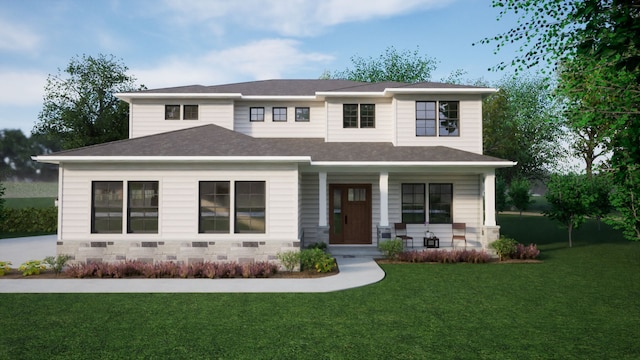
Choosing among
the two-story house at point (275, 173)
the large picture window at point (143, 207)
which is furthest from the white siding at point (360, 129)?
the large picture window at point (143, 207)

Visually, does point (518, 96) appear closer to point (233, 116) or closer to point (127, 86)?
point (233, 116)

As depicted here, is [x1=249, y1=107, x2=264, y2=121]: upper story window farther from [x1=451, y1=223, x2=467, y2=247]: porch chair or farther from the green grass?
the green grass

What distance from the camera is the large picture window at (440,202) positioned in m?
17.0

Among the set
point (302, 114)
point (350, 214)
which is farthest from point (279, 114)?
point (350, 214)

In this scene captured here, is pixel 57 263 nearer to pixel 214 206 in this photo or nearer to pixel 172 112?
pixel 214 206

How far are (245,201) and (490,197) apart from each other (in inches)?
355

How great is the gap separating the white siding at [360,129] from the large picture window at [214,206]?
→ 20.4 ft

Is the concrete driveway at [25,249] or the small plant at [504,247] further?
the concrete driveway at [25,249]

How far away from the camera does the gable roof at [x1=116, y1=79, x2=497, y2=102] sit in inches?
669

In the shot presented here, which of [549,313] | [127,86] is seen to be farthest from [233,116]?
[127,86]

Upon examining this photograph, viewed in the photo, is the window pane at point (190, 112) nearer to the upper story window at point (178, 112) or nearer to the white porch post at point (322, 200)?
the upper story window at point (178, 112)

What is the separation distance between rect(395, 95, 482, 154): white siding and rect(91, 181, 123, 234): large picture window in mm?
10583

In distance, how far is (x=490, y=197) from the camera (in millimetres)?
15695

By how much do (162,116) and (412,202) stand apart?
37.2 ft
